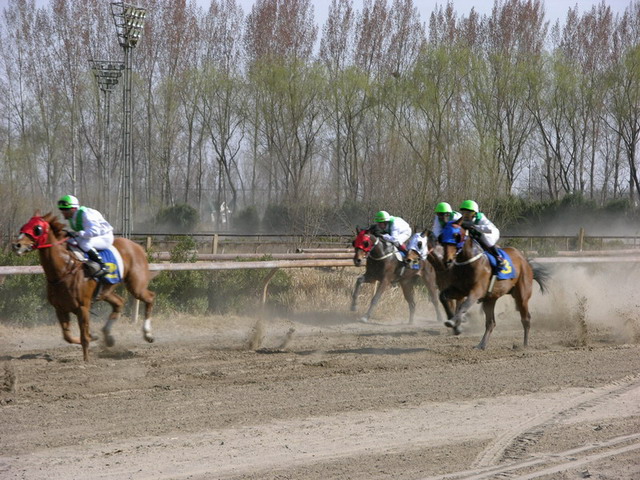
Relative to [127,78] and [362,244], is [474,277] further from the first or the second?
[127,78]

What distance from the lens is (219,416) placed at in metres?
6.52

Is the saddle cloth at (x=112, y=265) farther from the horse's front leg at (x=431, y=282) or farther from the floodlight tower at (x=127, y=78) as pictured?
the floodlight tower at (x=127, y=78)

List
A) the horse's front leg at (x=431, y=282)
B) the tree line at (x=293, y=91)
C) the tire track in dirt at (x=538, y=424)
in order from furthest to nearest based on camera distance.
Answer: the tree line at (x=293, y=91)
the horse's front leg at (x=431, y=282)
the tire track in dirt at (x=538, y=424)

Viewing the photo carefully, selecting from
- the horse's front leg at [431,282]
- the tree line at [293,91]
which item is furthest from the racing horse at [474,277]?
the tree line at [293,91]

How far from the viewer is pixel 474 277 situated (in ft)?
34.2

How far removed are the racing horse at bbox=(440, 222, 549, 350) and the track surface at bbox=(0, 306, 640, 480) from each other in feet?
1.90

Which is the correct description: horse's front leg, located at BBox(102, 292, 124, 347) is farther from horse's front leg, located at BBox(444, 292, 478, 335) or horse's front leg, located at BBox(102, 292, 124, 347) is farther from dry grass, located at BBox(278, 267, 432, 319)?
dry grass, located at BBox(278, 267, 432, 319)

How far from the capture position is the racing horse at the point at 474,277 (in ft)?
33.3

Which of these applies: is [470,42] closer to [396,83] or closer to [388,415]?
[396,83]

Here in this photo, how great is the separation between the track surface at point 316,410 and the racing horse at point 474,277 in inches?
22.8

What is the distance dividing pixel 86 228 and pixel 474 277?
16.7 ft

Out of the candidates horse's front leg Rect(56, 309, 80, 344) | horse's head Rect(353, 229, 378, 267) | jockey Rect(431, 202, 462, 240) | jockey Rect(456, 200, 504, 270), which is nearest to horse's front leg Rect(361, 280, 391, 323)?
horse's head Rect(353, 229, 378, 267)

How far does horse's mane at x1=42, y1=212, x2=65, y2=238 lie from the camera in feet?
29.9

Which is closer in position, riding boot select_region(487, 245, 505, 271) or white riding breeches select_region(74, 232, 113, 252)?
white riding breeches select_region(74, 232, 113, 252)
